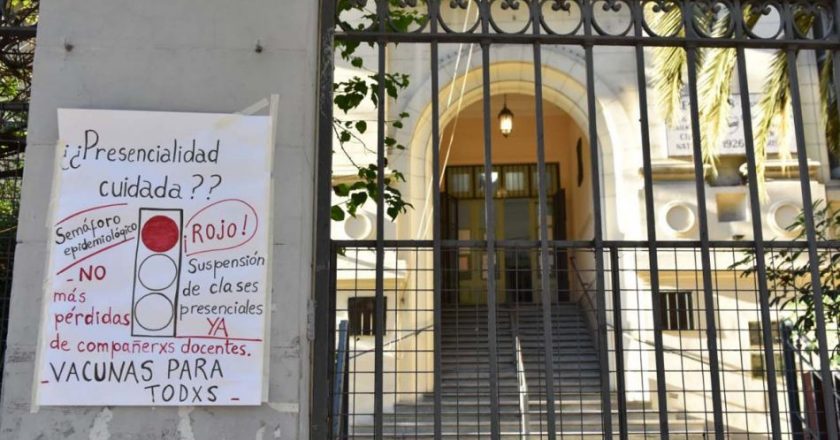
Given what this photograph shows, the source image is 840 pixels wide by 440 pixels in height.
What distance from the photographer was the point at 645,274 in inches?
468

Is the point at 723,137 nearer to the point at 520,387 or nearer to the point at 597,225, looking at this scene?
the point at 520,387

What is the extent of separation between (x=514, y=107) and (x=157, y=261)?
13837 mm

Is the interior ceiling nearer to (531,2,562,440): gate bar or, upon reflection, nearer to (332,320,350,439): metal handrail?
(332,320,350,439): metal handrail

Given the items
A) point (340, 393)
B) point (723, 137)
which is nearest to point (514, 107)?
point (723, 137)

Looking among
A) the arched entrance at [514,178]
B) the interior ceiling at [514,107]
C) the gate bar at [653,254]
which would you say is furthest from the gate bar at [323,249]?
the arched entrance at [514,178]

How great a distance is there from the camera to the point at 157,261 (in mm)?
3611

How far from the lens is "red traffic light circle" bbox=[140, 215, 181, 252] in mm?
3627

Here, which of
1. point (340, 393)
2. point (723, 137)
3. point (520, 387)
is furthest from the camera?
point (723, 137)

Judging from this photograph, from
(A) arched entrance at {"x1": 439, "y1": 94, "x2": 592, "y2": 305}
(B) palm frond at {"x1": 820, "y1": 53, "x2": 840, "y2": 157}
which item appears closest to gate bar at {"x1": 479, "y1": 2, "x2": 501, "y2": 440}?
(B) palm frond at {"x1": 820, "y1": 53, "x2": 840, "y2": 157}

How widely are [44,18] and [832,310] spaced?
20.3 feet

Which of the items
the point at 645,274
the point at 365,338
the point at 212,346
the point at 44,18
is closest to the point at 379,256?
the point at 212,346

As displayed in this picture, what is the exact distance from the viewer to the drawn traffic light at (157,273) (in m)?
3.55

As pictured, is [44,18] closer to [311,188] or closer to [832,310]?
[311,188]

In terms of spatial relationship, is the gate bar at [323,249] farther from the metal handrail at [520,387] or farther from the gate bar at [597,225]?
the metal handrail at [520,387]
